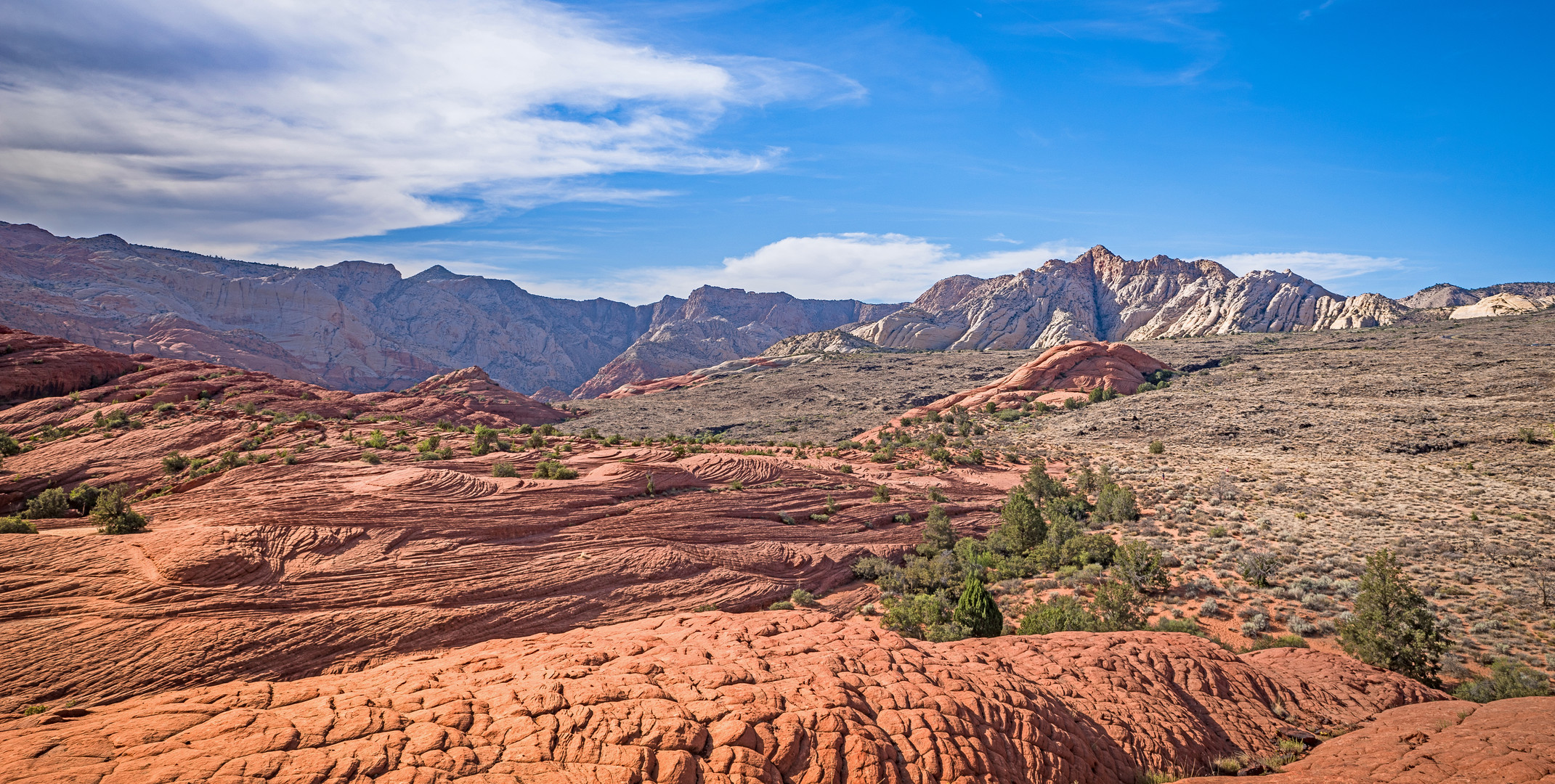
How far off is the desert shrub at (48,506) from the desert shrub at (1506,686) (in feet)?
107

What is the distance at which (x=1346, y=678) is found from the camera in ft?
38.9

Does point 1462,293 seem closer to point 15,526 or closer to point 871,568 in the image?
point 871,568

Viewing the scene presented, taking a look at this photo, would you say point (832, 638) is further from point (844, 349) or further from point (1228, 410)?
point (844, 349)

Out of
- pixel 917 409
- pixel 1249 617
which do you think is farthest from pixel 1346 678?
pixel 917 409

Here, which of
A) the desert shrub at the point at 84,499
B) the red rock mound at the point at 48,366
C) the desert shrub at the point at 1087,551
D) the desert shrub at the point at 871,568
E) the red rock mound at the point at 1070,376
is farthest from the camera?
the red rock mound at the point at 1070,376

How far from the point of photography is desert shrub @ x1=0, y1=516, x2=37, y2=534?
13.4 m

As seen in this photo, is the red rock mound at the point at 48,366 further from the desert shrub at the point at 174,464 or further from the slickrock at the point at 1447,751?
the slickrock at the point at 1447,751

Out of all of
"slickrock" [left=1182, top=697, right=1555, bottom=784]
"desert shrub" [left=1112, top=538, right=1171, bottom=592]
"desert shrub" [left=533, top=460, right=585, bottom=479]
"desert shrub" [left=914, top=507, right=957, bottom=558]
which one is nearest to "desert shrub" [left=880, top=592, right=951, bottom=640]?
"desert shrub" [left=1112, top=538, right=1171, bottom=592]

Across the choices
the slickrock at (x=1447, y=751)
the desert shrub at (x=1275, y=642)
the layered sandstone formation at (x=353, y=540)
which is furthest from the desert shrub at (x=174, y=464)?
the desert shrub at (x=1275, y=642)

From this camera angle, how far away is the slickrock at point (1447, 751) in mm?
7590

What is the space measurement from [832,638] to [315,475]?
16798 mm

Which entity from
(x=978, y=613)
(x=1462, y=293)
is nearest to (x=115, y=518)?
(x=978, y=613)

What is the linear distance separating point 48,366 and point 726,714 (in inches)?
1865

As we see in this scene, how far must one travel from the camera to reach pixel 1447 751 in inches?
328
